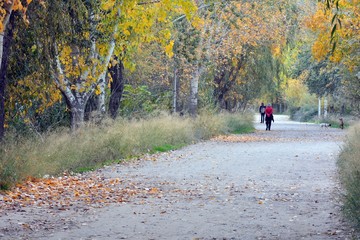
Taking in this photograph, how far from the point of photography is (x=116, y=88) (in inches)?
1155

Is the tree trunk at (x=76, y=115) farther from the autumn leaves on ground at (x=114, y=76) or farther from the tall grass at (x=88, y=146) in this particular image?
the tall grass at (x=88, y=146)

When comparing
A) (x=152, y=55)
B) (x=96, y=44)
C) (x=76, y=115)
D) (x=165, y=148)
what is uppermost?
(x=152, y=55)

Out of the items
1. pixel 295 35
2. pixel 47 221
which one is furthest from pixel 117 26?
pixel 295 35

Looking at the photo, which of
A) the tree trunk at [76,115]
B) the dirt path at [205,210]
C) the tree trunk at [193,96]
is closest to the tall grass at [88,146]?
the tree trunk at [76,115]

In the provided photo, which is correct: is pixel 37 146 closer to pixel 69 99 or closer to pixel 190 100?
pixel 69 99

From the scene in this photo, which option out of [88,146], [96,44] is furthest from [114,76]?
[88,146]

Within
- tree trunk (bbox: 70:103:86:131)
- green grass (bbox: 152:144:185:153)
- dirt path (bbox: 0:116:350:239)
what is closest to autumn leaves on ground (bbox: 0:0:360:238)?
tree trunk (bbox: 70:103:86:131)

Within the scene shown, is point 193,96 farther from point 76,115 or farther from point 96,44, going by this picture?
point 96,44

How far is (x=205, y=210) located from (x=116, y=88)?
1736 centimetres

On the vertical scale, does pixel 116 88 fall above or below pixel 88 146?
above

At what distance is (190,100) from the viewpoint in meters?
40.8

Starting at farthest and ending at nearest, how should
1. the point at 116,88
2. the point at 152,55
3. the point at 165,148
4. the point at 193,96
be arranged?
the point at 193,96 < the point at 152,55 < the point at 116,88 < the point at 165,148

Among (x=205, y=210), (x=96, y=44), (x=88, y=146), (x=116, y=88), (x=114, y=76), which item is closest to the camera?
(x=205, y=210)

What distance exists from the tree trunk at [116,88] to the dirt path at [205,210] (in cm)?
903
